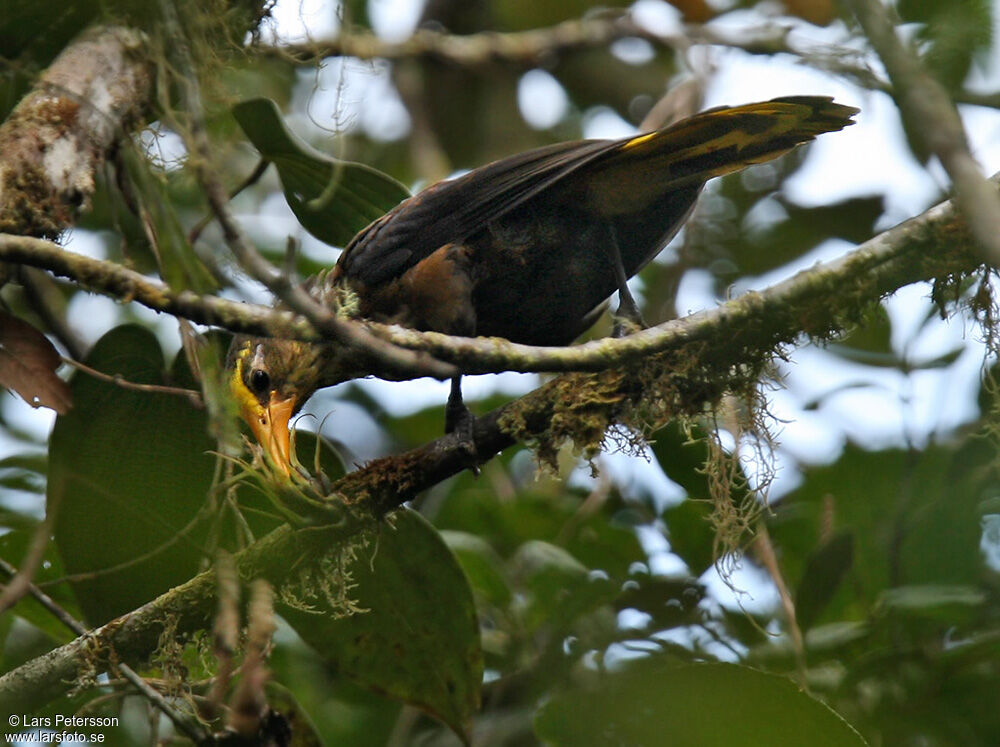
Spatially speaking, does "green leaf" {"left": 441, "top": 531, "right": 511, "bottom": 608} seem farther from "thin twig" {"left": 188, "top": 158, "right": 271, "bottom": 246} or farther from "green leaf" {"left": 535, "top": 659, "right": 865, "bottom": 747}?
"thin twig" {"left": 188, "top": 158, "right": 271, "bottom": 246}

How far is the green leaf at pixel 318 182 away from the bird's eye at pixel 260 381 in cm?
52

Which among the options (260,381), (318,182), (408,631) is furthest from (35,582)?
(318,182)

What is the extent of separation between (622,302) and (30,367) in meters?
1.82

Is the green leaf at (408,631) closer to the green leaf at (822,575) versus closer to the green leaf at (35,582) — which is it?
the green leaf at (35,582)

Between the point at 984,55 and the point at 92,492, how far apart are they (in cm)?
267

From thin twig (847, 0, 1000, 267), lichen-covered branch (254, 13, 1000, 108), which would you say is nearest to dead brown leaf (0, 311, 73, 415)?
thin twig (847, 0, 1000, 267)

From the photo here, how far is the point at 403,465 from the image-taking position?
2.71m

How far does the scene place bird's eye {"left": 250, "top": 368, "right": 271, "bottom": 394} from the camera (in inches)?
139

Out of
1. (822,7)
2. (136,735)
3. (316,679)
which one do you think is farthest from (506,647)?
(822,7)

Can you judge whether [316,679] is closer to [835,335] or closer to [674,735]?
[674,735]

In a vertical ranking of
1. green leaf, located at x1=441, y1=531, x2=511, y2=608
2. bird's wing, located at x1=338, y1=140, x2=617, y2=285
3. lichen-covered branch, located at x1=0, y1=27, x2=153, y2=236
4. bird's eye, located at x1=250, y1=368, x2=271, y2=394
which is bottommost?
green leaf, located at x1=441, y1=531, x2=511, y2=608

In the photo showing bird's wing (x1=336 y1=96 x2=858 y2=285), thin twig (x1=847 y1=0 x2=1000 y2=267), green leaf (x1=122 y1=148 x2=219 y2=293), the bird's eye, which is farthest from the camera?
the bird's eye

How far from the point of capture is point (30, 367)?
8.07 feet

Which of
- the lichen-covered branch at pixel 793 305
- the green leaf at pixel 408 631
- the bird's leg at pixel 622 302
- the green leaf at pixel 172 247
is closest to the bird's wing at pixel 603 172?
the bird's leg at pixel 622 302
